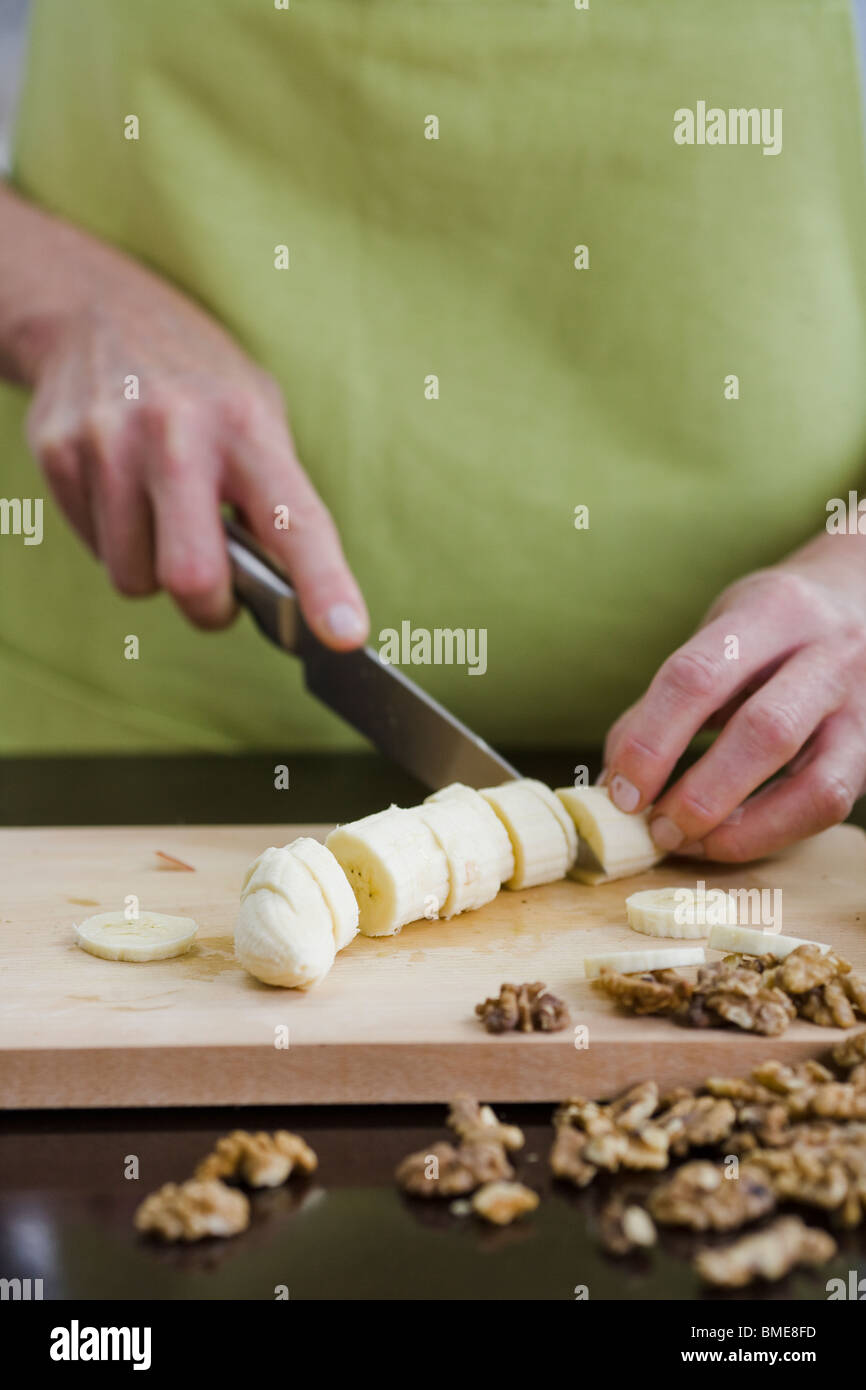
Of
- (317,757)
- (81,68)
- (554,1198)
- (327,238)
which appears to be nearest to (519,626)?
(317,757)

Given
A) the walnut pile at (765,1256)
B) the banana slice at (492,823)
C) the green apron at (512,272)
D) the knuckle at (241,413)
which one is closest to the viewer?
the walnut pile at (765,1256)

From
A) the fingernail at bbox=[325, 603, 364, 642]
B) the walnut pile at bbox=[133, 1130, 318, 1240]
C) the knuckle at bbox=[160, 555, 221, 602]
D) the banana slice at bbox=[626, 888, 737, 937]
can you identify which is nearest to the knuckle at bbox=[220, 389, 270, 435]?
the knuckle at bbox=[160, 555, 221, 602]

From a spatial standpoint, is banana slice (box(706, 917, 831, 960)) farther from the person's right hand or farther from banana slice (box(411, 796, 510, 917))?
the person's right hand

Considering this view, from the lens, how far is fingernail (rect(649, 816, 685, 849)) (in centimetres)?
195

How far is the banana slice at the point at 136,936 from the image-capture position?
1.58 m

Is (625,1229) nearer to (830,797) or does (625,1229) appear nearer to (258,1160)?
(258,1160)

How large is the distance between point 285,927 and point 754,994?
1.63ft

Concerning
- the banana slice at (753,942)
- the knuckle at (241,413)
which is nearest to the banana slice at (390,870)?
the banana slice at (753,942)

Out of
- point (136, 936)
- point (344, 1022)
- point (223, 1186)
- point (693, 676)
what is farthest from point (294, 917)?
point (693, 676)

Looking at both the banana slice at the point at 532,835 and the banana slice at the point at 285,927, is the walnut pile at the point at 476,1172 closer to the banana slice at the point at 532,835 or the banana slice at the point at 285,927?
the banana slice at the point at 285,927

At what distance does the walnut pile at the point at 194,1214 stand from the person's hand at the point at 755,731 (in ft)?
3.17

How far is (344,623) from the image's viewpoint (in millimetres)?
2029
